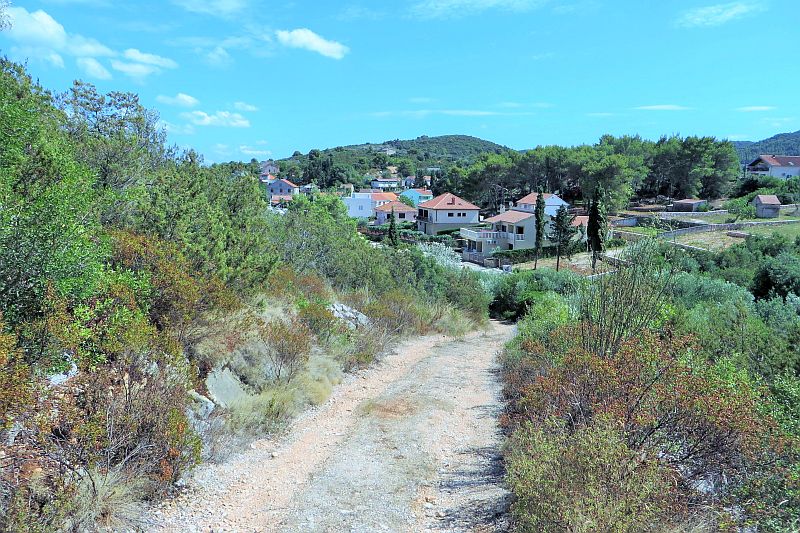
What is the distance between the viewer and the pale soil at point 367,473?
5.90 m

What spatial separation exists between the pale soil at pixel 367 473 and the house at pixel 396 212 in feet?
211

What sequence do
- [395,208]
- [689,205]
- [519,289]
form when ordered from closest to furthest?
1. [519,289]
2. [689,205]
3. [395,208]

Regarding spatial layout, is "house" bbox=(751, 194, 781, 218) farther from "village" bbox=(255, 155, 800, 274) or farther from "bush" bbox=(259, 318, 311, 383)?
"bush" bbox=(259, 318, 311, 383)

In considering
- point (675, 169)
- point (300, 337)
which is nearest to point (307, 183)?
point (675, 169)

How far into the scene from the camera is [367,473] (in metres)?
7.21

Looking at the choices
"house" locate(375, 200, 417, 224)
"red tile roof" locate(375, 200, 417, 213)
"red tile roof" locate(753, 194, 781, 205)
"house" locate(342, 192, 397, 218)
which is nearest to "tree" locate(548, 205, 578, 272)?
"red tile roof" locate(753, 194, 781, 205)

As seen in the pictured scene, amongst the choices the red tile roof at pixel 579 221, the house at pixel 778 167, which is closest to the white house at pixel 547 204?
the red tile roof at pixel 579 221

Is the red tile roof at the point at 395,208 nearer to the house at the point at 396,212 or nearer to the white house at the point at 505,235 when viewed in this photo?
the house at the point at 396,212

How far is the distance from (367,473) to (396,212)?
2769 inches

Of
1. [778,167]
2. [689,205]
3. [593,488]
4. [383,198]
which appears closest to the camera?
[593,488]

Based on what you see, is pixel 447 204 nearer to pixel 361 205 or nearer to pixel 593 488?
pixel 361 205

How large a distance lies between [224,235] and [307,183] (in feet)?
403

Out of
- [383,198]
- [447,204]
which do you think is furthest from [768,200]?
[383,198]

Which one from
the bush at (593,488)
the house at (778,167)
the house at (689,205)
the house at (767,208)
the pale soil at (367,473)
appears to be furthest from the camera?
the house at (778,167)
